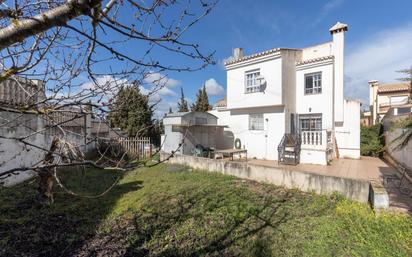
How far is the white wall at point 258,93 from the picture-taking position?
47.0 ft

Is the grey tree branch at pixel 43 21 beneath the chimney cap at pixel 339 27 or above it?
beneath

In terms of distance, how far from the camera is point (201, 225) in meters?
6.20

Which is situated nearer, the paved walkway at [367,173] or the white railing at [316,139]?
the paved walkway at [367,173]

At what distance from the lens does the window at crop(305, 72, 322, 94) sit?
14406 mm

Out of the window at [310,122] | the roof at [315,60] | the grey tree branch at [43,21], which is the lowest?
the window at [310,122]

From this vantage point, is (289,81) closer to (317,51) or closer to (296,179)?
(317,51)

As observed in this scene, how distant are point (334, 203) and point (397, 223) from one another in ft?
5.83

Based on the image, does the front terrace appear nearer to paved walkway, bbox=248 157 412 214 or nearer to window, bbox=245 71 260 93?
paved walkway, bbox=248 157 412 214

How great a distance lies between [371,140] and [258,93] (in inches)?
347

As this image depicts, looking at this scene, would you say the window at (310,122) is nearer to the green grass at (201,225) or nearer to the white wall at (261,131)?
the white wall at (261,131)

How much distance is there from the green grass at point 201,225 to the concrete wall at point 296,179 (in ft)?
1.09

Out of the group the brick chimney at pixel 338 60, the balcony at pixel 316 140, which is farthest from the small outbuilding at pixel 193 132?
the brick chimney at pixel 338 60

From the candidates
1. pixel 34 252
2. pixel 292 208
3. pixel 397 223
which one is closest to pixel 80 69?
pixel 34 252

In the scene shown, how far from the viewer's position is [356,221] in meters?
5.89
